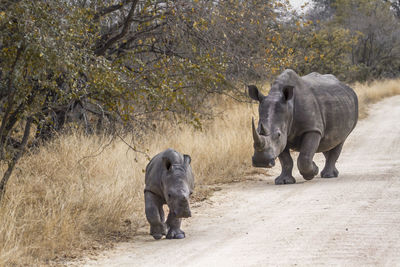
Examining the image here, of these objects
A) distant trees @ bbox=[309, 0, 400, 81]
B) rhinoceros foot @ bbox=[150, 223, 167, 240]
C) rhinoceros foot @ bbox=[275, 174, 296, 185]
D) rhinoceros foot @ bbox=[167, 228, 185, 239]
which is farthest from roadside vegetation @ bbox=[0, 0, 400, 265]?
distant trees @ bbox=[309, 0, 400, 81]

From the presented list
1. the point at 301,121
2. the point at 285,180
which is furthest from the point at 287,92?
the point at 285,180

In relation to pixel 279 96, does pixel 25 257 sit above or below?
below

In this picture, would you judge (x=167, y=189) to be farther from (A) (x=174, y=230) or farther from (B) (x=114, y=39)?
(B) (x=114, y=39)

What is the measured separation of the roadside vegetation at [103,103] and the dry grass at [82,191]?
16 millimetres

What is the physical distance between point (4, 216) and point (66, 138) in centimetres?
366

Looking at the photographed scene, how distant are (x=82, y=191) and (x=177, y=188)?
1457mm

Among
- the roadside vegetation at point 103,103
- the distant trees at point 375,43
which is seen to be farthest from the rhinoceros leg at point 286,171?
the distant trees at point 375,43

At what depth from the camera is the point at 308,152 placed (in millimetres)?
9461

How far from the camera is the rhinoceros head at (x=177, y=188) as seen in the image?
6078 mm

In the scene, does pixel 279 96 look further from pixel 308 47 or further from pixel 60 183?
pixel 308 47

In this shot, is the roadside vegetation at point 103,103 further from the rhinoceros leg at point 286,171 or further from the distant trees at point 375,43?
the distant trees at point 375,43

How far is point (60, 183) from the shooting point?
25.7 ft

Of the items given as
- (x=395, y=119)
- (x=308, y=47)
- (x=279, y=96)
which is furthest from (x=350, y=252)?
(x=308, y=47)

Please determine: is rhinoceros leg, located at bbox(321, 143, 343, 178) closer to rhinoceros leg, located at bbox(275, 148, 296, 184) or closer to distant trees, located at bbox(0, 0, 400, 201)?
rhinoceros leg, located at bbox(275, 148, 296, 184)
